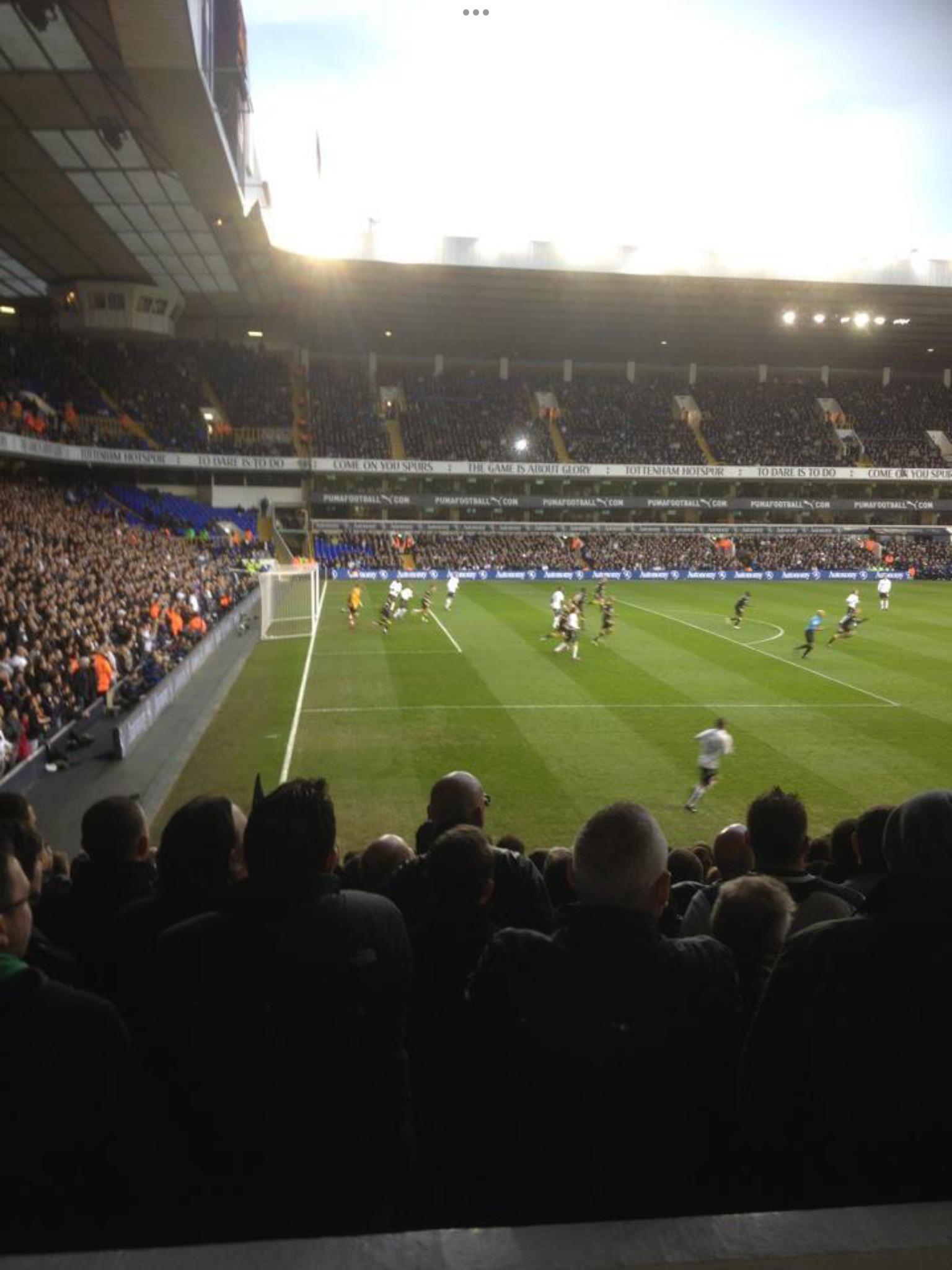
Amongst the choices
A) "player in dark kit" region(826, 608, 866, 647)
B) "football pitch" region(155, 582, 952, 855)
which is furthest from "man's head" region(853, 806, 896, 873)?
"player in dark kit" region(826, 608, 866, 647)

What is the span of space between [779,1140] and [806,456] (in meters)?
70.3

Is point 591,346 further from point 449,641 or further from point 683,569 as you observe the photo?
point 449,641

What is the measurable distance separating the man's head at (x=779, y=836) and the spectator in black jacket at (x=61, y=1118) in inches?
126

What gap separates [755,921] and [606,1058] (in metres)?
1.06

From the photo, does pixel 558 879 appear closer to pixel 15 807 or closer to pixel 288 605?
pixel 15 807

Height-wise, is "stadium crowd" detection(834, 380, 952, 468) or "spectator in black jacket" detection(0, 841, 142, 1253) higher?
"stadium crowd" detection(834, 380, 952, 468)

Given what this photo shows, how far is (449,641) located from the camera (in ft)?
92.9

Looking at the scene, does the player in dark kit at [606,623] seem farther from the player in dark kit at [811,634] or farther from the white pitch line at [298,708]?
the white pitch line at [298,708]

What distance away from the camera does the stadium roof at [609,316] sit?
51.0 metres

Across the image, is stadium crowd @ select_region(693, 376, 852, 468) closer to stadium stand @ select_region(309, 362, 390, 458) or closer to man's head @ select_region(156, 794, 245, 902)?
stadium stand @ select_region(309, 362, 390, 458)

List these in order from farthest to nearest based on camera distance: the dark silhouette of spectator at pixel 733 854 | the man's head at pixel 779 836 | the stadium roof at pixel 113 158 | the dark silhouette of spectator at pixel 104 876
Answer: the stadium roof at pixel 113 158 < the dark silhouette of spectator at pixel 733 854 < the man's head at pixel 779 836 < the dark silhouette of spectator at pixel 104 876

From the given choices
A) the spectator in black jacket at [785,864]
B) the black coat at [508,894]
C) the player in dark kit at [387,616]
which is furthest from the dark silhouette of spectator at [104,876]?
the player in dark kit at [387,616]

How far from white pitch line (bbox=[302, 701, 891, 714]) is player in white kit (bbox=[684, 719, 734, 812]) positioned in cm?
609

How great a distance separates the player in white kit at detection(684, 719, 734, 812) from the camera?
13156mm
